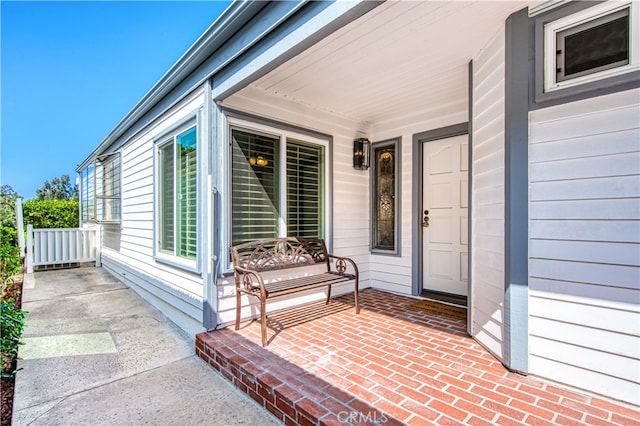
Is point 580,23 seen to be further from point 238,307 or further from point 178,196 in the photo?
point 178,196

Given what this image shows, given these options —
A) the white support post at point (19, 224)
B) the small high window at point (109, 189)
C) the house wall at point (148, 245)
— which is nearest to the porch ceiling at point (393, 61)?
the house wall at point (148, 245)

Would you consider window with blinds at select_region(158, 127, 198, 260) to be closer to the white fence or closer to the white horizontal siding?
the white horizontal siding

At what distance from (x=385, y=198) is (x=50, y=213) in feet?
31.3

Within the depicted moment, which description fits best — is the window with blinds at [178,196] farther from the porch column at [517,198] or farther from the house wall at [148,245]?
the porch column at [517,198]

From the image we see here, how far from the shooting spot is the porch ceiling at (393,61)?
2.13 m

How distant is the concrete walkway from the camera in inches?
77.1

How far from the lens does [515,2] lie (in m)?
1.98

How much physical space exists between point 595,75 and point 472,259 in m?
1.57

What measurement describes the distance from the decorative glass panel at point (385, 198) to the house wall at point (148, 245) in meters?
2.54

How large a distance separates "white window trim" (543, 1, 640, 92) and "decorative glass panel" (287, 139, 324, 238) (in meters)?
2.55

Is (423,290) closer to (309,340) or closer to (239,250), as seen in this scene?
(309,340)

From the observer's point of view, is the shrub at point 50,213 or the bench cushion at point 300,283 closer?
the bench cushion at point 300,283

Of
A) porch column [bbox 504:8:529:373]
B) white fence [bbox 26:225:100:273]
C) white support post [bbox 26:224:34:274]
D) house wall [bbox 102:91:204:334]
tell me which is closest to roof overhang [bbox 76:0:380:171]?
house wall [bbox 102:91:204:334]

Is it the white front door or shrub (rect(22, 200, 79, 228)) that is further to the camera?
shrub (rect(22, 200, 79, 228))
